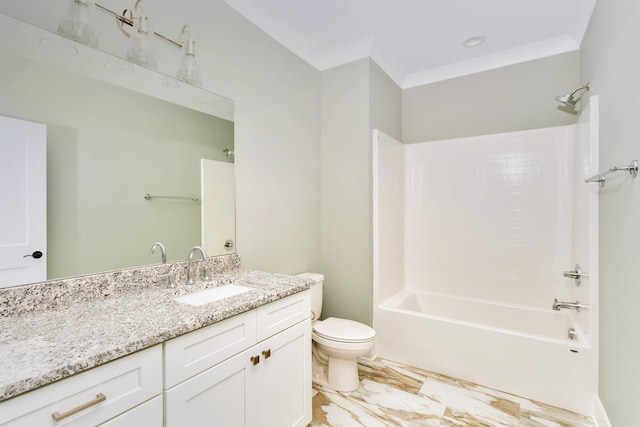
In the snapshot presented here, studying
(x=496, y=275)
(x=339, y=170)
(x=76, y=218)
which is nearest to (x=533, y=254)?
(x=496, y=275)

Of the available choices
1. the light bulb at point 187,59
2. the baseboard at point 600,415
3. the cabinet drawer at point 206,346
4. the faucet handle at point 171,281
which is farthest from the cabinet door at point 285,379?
the baseboard at point 600,415

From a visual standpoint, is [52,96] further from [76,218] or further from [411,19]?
[411,19]

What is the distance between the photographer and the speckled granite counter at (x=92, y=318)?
773 millimetres

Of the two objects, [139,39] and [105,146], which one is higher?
[139,39]

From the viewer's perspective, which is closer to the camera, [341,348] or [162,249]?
[162,249]

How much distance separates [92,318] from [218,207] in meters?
0.90

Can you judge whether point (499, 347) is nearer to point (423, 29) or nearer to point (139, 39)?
point (423, 29)

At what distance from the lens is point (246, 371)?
1.31 m

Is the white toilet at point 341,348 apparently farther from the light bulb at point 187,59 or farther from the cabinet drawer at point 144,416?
the light bulb at point 187,59

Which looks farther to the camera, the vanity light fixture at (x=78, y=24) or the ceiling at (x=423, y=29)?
the ceiling at (x=423, y=29)

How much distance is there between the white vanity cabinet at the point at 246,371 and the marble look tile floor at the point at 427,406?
337 millimetres

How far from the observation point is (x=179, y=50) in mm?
1676

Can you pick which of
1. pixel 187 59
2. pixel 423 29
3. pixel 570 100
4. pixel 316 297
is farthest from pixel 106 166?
pixel 570 100

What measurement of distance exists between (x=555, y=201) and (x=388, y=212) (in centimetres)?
137
